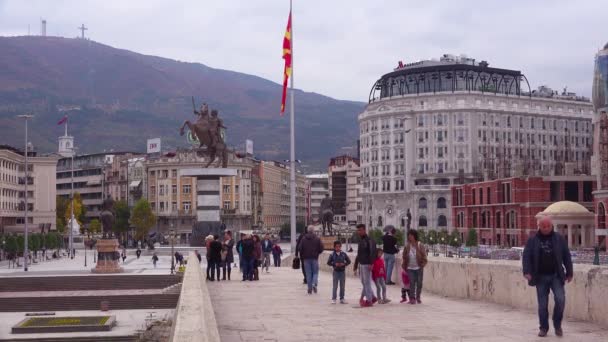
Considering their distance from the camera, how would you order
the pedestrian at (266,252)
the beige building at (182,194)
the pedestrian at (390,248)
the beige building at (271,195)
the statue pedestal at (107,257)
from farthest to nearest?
1. the beige building at (271,195)
2. the beige building at (182,194)
3. the statue pedestal at (107,257)
4. the pedestrian at (266,252)
5. the pedestrian at (390,248)

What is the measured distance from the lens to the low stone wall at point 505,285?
46.5 feet

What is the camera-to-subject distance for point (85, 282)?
6069cm

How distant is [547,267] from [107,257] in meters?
57.5

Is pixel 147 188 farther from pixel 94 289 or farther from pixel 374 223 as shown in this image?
pixel 94 289

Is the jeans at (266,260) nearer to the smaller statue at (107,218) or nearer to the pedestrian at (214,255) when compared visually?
the pedestrian at (214,255)

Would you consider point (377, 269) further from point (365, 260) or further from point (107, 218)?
point (107, 218)

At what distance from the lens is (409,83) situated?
5576 inches

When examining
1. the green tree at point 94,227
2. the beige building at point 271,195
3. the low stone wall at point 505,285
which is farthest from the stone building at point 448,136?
the low stone wall at point 505,285

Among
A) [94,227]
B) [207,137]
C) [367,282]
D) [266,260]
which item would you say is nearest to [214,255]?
[266,260]

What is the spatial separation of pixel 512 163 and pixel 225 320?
124898mm

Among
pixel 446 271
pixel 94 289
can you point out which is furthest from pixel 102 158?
pixel 446 271

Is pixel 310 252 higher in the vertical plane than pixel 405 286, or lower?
higher

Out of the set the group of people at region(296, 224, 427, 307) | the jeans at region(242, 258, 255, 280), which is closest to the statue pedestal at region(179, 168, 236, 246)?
the jeans at region(242, 258, 255, 280)

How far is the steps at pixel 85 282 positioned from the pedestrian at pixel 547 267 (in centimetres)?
4784
